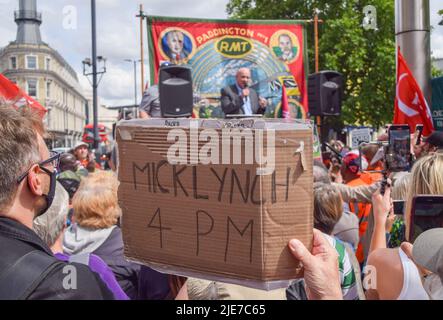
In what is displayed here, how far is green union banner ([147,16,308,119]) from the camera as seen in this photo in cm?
942

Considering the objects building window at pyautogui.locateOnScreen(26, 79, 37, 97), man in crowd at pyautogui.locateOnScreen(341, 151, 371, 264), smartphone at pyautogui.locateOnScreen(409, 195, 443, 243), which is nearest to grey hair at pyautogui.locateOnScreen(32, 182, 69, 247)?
smartphone at pyautogui.locateOnScreen(409, 195, 443, 243)

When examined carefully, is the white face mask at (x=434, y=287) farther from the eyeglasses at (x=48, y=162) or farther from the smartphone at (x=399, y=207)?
the eyeglasses at (x=48, y=162)

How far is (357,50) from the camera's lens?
63.4 feet

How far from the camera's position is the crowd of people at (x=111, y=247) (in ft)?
4.33

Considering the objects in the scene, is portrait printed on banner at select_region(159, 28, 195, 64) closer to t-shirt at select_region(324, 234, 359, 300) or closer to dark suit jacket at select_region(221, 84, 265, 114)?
dark suit jacket at select_region(221, 84, 265, 114)

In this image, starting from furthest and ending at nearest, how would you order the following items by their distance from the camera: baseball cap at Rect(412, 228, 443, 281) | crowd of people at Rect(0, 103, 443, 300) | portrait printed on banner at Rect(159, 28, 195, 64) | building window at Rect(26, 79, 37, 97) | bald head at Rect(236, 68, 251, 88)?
1. building window at Rect(26, 79, 37, 97)
2. portrait printed on banner at Rect(159, 28, 195, 64)
3. bald head at Rect(236, 68, 251, 88)
4. crowd of people at Rect(0, 103, 443, 300)
5. baseball cap at Rect(412, 228, 443, 281)

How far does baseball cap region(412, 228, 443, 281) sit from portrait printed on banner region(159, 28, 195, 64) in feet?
27.4

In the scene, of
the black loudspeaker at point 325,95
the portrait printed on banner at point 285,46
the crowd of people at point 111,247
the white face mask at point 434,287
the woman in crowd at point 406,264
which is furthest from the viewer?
the portrait printed on banner at point 285,46

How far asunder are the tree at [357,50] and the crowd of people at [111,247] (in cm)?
1547

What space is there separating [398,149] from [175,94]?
9.42 ft

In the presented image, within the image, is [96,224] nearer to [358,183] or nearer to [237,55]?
[358,183]

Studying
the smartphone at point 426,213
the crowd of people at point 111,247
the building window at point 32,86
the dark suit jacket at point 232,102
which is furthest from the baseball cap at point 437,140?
the building window at point 32,86
